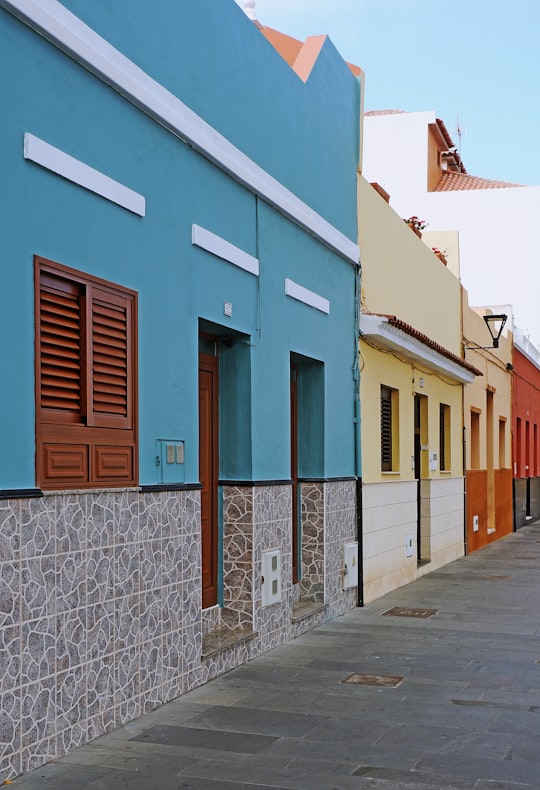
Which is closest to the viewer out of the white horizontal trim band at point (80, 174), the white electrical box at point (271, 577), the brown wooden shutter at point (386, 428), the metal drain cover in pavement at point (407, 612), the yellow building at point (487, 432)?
the white horizontal trim band at point (80, 174)

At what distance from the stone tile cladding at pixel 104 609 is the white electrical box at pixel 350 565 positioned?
2669 mm

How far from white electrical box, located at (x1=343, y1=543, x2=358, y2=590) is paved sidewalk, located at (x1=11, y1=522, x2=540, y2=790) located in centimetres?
83

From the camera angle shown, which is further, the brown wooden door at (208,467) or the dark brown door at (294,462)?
the dark brown door at (294,462)

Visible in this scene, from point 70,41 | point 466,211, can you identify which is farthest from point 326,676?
point 466,211

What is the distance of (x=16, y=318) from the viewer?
5.46 m

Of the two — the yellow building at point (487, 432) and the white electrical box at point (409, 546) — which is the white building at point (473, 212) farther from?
the white electrical box at point (409, 546)

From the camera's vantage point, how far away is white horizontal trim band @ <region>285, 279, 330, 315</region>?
390 inches

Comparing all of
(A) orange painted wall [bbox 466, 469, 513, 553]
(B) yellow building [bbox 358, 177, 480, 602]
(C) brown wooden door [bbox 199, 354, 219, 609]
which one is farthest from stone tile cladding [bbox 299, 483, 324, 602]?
(A) orange painted wall [bbox 466, 469, 513, 553]

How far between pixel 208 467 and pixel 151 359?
6.42 feet

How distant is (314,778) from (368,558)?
271 inches

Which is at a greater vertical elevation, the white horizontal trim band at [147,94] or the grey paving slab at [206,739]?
the white horizontal trim band at [147,94]

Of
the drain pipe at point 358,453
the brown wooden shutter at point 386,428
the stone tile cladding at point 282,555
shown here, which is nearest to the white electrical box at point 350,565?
the stone tile cladding at point 282,555

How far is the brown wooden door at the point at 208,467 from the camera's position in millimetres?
8633

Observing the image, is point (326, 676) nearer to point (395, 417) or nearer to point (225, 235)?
point (225, 235)
